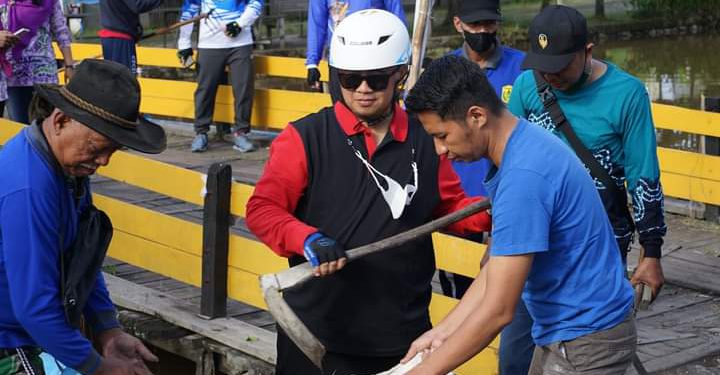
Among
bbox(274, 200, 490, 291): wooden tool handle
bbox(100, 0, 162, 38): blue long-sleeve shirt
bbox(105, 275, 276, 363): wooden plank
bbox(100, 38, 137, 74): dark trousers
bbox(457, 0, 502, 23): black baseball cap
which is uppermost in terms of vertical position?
bbox(457, 0, 502, 23): black baseball cap

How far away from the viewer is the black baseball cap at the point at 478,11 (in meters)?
5.91

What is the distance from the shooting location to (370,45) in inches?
171

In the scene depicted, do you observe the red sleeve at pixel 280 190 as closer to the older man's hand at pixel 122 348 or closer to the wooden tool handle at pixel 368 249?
the wooden tool handle at pixel 368 249

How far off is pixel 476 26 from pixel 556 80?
1.33 metres

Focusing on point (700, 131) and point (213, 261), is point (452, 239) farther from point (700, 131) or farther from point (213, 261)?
point (700, 131)

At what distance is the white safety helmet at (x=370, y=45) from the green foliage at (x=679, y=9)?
2957 cm

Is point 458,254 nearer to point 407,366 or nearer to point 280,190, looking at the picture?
point 280,190

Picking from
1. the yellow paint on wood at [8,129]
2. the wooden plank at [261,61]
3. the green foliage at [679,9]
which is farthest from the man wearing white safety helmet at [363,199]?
the green foliage at [679,9]

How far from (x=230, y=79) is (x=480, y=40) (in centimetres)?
567

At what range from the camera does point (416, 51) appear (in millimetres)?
7188

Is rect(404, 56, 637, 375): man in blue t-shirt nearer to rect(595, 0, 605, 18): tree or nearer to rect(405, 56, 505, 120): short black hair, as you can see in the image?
rect(405, 56, 505, 120): short black hair

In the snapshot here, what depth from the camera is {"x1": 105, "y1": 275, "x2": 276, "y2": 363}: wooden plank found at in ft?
19.7

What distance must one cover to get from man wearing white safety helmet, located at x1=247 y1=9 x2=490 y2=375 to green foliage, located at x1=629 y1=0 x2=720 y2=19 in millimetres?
29643

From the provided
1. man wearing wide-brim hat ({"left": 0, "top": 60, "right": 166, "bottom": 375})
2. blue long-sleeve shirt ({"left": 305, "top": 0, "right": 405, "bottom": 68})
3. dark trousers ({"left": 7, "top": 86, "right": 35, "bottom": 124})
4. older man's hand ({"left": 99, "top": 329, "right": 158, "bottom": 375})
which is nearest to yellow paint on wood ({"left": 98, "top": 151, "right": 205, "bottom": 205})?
dark trousers ({"left": 7, "top": 86, "right": 35, "bottom": 124})
